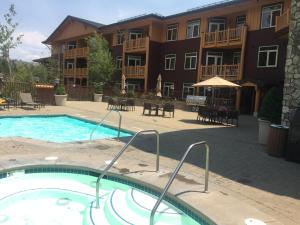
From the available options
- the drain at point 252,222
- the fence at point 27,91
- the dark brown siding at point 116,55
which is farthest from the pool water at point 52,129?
the dark brown siding at point 116,55

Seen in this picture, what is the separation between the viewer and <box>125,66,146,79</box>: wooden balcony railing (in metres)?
31.5

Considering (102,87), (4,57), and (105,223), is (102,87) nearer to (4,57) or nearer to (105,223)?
(4,57)

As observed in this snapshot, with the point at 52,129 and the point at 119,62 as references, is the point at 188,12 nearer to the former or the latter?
the point at 119,62

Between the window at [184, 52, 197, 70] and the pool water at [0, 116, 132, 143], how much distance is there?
49.7 ft

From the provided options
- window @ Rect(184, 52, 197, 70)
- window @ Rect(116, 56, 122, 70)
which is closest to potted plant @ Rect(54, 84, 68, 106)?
window @ Rect(184, 52, 197, 70)

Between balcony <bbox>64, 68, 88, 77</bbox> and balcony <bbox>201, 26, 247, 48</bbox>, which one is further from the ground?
balcony <bbox>201, 26, 247, 48</bbox>

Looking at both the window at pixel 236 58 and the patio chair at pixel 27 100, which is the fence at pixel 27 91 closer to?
the patio chair at pixel 27 100

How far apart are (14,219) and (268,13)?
22681 mm

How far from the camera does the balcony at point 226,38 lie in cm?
2395

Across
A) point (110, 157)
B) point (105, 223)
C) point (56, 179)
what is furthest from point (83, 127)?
point (105, 223)

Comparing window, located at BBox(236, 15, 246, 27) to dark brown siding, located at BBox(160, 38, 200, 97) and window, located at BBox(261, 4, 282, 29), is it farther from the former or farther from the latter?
dark brown siding, located at BBox(160, 38, 200, 97)

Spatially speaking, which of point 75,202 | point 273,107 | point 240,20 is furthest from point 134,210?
point 240,20

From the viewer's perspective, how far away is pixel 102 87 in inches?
1230

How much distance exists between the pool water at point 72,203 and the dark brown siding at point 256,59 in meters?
18.5
